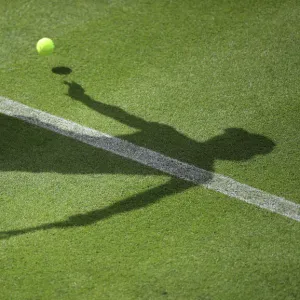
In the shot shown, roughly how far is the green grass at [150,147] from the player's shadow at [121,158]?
0.02 metres

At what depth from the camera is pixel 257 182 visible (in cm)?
699

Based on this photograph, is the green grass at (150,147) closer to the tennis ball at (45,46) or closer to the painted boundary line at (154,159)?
the painted boundary line at (154,159)

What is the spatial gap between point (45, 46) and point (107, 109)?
52.6 inches

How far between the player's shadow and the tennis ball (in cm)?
123

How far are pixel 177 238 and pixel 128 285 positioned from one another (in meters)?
0.77

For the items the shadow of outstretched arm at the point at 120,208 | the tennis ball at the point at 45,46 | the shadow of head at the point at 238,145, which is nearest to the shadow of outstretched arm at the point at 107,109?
the tennis ball at the point at 45,46

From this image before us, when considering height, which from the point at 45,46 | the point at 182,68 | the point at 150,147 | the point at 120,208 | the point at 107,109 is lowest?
the point at 120,208

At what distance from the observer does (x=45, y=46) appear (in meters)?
8.65

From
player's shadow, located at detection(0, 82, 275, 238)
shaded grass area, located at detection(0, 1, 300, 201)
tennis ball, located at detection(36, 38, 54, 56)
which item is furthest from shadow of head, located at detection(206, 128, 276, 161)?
tennis ball, located at detection(36, 38, 54, 56)

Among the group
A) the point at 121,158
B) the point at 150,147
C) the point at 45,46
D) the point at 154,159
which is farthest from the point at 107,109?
the point at 45,46

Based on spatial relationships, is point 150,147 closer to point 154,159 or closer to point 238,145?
point 154,159

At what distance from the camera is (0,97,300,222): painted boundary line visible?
22.0 feet

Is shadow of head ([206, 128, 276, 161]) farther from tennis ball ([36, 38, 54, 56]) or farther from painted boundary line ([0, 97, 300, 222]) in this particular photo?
tennis ball ([36, 38, 54, 56])

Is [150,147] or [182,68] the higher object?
[182,68]
